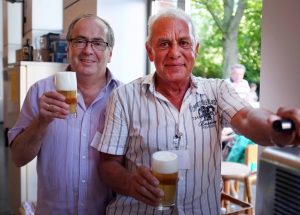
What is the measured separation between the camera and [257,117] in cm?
124

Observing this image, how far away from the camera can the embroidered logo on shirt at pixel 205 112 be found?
145cm

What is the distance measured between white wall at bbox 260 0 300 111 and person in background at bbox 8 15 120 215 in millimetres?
711

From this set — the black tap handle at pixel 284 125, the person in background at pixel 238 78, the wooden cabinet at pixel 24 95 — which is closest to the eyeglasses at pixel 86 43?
the black tap handle at pixel 284 125

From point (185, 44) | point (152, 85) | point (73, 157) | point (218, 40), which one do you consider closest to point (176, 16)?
point (185, 44)

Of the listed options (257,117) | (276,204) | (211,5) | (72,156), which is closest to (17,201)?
(72,156)

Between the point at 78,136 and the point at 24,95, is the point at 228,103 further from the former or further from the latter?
the point at 24,95

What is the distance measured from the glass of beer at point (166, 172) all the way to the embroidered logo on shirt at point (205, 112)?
1.13 feet

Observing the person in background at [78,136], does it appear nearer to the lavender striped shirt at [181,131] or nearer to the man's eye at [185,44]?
the lavender striped shirt at [181,131]

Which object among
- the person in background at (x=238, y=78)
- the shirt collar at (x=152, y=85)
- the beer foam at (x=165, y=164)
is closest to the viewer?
the beer foam at (x=165, y=164)

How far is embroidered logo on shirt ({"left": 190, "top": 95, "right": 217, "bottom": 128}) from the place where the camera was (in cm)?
145

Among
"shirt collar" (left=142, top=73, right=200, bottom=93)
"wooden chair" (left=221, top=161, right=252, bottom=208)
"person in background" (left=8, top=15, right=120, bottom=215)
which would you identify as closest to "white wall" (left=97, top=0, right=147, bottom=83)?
"person in background" (left=8, top=15, right=120, bottom=215)

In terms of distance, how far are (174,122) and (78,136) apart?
50cm

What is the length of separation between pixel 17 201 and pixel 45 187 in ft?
5.53

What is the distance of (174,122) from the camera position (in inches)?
56.4
